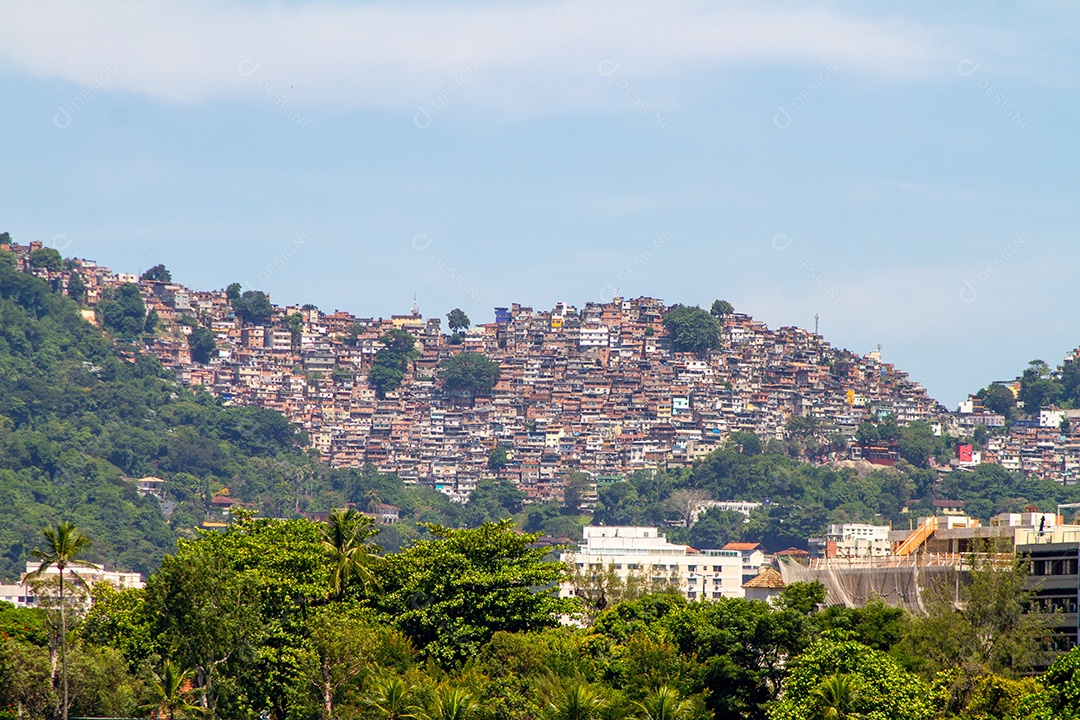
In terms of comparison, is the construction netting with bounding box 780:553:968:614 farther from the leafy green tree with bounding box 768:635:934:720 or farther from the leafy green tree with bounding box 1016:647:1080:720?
the leafy green tree with bounding box 1016:647:1080:720

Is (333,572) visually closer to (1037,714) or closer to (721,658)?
(721,658)

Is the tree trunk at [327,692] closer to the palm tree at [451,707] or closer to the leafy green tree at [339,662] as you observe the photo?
the leafy green tree at [339,662]

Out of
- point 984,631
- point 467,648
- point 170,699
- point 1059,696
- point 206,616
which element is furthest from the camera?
point 467,648

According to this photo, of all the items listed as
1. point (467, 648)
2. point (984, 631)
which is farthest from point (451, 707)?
point (984, 631)

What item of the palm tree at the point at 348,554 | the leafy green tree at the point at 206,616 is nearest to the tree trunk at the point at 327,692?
the leafy green tree at the point at 206,616

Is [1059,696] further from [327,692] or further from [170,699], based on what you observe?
[170,699]

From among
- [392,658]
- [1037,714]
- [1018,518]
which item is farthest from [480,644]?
[1018,518]
